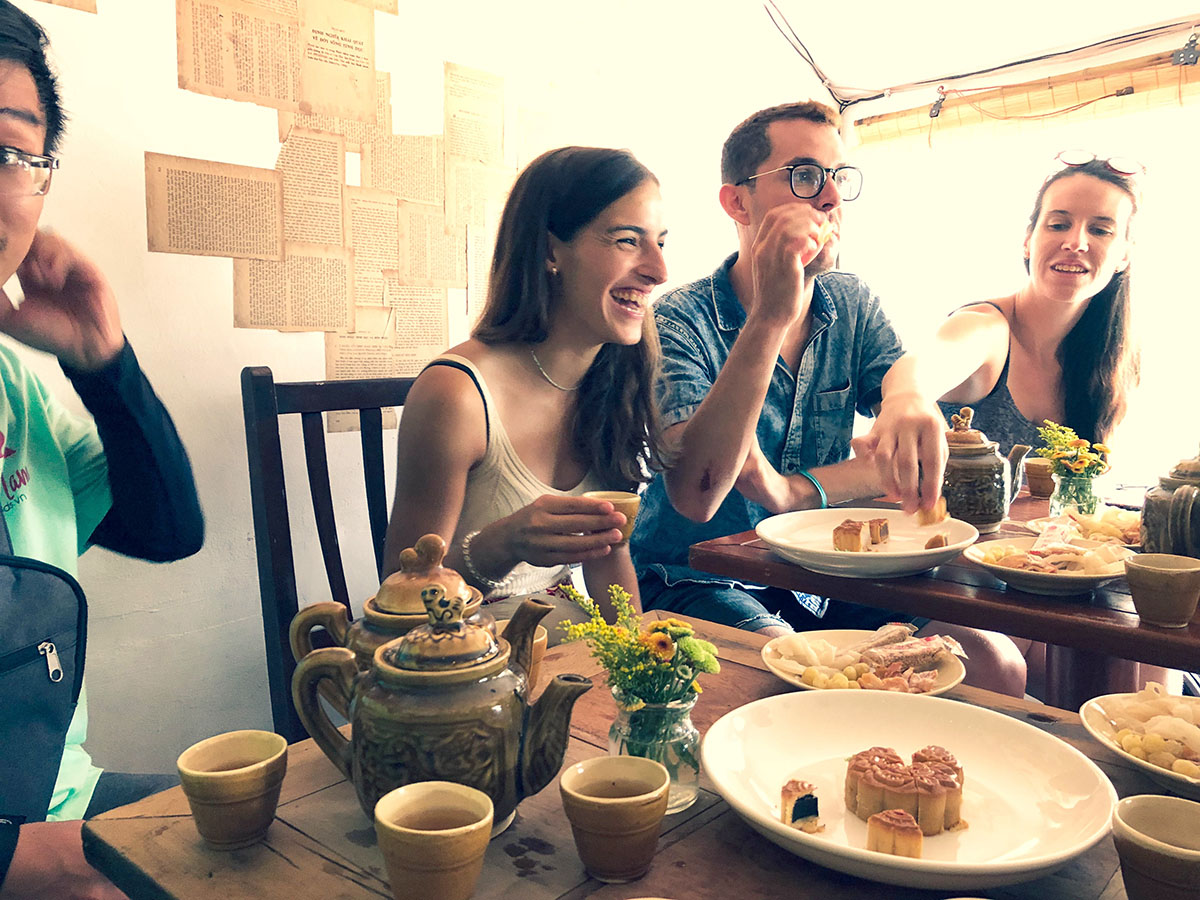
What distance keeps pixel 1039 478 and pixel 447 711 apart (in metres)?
1.72

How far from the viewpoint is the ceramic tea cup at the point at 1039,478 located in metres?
1.92

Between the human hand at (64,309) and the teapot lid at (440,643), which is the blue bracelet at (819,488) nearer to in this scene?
the teapot lid at (440,643)

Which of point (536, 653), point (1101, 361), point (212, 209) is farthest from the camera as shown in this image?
point (1101, 361)

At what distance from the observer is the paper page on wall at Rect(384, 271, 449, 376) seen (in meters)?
2.14

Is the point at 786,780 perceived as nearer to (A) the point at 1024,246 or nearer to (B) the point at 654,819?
(B) the point at 654,819

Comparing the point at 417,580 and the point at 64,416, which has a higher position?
the point at 64,416

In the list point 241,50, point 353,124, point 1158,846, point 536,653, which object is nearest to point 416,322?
point 353,124

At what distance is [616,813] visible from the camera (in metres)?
0.62

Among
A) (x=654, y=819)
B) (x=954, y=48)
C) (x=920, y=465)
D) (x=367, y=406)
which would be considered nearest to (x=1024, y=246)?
(x=954, y=48)

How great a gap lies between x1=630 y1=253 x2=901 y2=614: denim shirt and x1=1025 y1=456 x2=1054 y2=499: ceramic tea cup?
0.40 m

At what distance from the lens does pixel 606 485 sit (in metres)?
1.69

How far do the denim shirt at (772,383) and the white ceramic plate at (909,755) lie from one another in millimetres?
915

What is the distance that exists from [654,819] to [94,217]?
153 centimetres

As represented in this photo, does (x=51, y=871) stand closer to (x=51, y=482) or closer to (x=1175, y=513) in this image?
(x=51, y=482)
